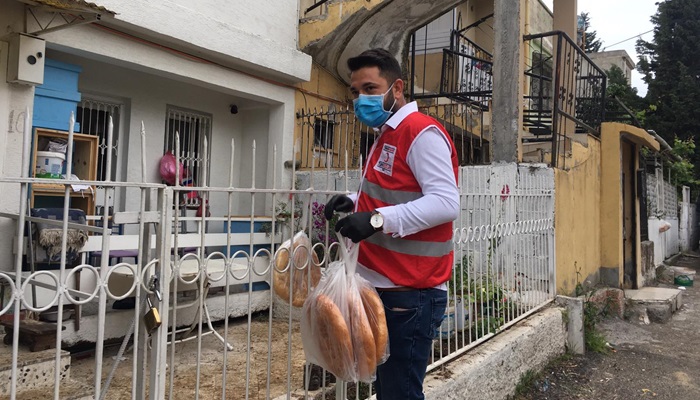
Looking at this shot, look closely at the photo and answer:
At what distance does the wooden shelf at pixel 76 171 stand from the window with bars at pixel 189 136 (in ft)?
5.17

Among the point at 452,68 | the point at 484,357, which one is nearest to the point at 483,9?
the point at 452,68

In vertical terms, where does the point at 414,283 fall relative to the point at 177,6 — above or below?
below

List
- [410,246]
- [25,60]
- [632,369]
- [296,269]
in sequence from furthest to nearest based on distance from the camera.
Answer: [632,369] → [25,60] → [296,269] → [410,246]

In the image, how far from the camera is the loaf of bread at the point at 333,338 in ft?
6.47

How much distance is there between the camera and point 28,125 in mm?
1670

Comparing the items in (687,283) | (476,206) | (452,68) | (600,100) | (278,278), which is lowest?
(687,283)

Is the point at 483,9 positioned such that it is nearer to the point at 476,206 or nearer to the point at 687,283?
the point at 687,283

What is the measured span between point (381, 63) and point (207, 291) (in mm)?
2715

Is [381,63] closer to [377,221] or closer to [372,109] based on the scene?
[372,109]

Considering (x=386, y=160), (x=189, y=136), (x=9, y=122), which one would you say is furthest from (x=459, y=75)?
(x=386, y=160)

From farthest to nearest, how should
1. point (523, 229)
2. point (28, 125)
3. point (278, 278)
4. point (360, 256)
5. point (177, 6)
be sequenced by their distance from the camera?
1. point (177, 6)
2. point (523, 229)
3. point (278, 278)
4. point (360, 256)
5. point (28, 125)

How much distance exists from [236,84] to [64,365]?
4.35m

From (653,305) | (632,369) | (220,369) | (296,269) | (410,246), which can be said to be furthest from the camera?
(653,305)

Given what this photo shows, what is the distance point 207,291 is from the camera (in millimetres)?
4133
